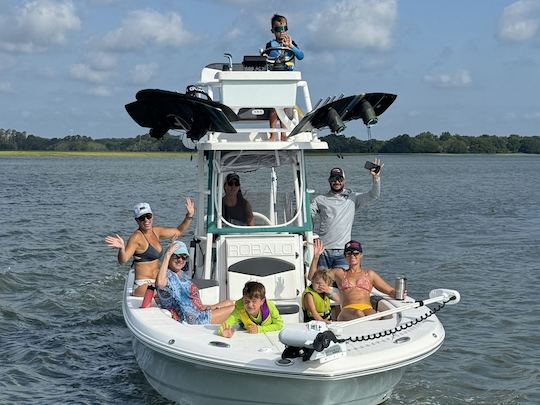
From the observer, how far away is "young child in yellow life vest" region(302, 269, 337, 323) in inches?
291

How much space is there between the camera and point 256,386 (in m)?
6.27

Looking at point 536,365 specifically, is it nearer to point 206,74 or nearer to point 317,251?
point 317,251

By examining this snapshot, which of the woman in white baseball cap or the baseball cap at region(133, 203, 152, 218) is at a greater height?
the baseball cap at region(133, 203, 152, 218)

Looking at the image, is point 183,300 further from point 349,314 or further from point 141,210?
point 349,314

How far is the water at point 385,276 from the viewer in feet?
28.2

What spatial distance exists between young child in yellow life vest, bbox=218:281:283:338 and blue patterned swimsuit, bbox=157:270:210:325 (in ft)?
1.98

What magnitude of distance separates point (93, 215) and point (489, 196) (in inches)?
674

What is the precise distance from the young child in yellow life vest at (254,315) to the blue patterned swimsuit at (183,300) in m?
0.60

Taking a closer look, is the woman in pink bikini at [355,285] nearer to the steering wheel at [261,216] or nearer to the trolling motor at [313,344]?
the trolling motor at [313,344]

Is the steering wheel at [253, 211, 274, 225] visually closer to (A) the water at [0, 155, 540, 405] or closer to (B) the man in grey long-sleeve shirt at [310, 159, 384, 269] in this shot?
(B) the man in grey long-sleeve shirt at [310, 159, 384, 269]

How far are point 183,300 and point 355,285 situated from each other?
5.24 ft

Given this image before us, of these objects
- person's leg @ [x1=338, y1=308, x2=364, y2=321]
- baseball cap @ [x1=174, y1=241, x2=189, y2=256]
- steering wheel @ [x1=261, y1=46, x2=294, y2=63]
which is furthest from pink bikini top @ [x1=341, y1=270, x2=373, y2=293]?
steering wheel @ [x1=261, y1=46, x2=294, y2=63]

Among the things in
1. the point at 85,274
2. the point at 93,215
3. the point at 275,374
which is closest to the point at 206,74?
the point at 275,374

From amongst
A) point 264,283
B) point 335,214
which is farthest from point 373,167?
point 264,283
